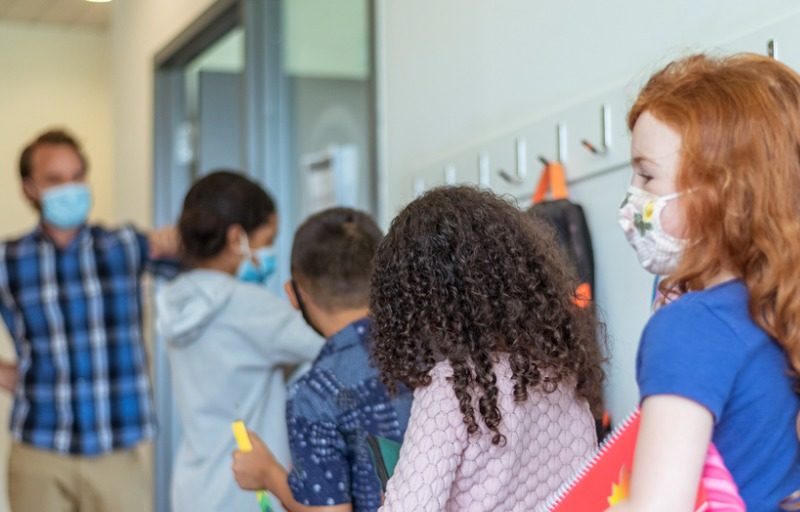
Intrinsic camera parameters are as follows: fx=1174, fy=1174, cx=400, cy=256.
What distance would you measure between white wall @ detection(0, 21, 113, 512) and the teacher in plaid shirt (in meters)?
2.61

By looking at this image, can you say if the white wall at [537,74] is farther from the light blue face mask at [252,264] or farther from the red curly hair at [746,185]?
the red curly hair at [746,185]

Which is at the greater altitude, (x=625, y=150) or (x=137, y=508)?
(x=625, y=150)

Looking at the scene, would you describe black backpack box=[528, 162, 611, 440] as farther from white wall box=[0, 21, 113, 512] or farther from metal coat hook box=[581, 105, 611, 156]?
white wall box=[0, 21, 113, 512]

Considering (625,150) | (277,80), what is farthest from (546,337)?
(277,80)

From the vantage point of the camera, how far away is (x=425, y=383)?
1.33 m

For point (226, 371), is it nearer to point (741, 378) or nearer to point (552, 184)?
point (552, 184)

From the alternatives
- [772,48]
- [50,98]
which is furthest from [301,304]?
[50,98]

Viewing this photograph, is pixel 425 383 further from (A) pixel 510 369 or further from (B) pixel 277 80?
(B) pixel 277 80

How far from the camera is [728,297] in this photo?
3.43ft

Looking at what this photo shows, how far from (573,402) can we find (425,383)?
0.20m

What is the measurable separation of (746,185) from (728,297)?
4.0 inches

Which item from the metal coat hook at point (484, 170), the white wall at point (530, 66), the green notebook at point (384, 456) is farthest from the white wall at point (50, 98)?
the green notebook at point (384, 456)

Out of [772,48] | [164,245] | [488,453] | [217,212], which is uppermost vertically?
[772,48]

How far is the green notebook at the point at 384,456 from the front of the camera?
1.50 m
